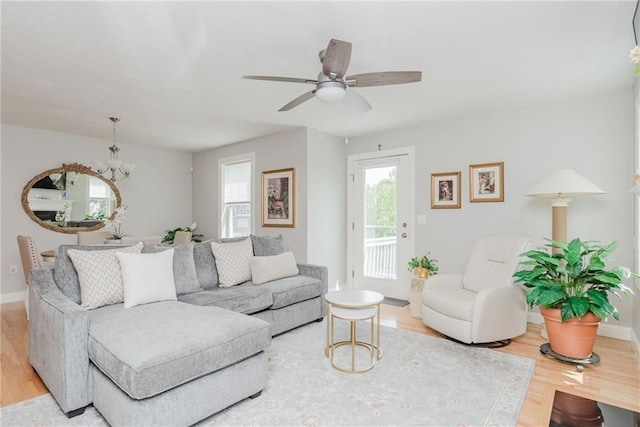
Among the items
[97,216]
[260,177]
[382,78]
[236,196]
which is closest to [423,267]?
[382,78]

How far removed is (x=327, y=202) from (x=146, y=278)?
2.93m

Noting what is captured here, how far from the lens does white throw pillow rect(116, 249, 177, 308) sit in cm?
260

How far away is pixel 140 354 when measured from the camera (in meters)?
1.79

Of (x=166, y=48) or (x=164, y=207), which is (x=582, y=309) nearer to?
(x=166, y=48)

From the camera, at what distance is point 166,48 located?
2541 millimetres

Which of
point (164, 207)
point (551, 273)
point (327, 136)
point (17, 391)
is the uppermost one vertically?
point (327, 136)

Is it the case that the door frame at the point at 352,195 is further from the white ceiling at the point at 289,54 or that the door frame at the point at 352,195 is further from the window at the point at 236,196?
the window at the point at 236,196

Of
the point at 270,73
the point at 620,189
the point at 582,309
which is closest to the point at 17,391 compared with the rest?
the point at 270,73

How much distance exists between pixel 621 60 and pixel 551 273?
1764 mm

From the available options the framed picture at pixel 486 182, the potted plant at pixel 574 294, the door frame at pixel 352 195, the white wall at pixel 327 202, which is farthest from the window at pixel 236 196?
the potted plant at pixel 574 294

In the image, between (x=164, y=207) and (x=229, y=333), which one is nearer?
(x=229, y=333)

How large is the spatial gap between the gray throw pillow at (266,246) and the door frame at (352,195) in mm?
1561

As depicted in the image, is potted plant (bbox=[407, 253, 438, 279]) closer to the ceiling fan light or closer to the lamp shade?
the lamp shade

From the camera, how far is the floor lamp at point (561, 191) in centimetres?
314
